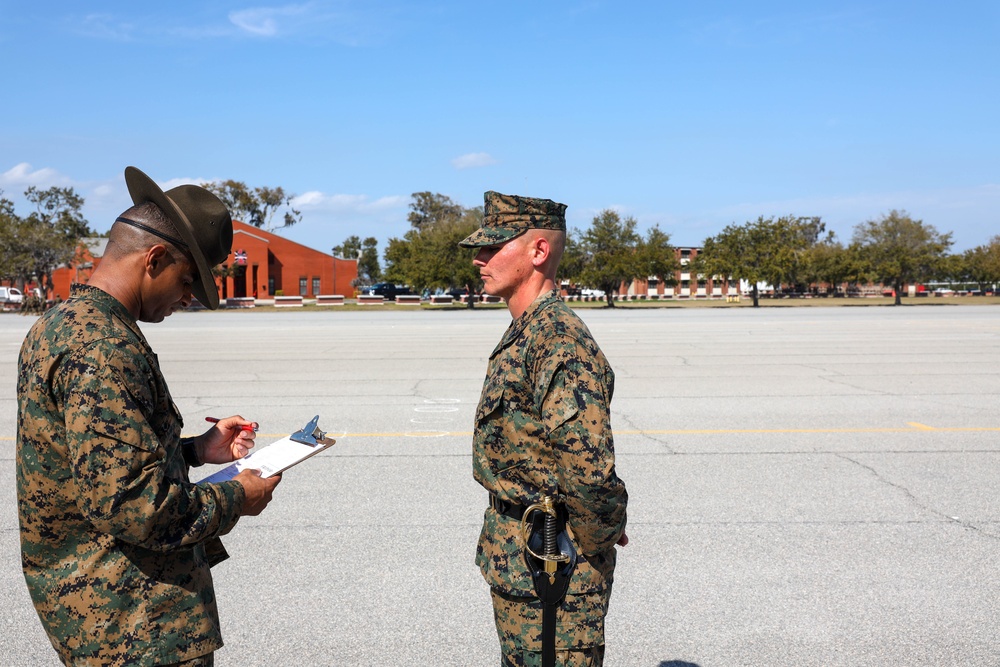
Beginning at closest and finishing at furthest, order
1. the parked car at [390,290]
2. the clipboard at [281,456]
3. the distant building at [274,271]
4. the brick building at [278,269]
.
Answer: the clipboard at [281,456] → the distant building at [274,271] → the brick building at [278,269] → the parked car at [390,290]

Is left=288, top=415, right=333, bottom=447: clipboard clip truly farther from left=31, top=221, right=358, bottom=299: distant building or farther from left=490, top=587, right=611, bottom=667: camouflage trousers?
left=31, top=221, right=358, bottom=299: distant building

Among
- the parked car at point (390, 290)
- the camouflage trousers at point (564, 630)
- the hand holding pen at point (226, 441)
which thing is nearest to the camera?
the camouflage trousers at point (564, 630)

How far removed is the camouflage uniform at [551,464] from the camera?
2.54 meters

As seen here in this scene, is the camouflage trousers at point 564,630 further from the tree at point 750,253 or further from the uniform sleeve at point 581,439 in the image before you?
the tree at point 750,253

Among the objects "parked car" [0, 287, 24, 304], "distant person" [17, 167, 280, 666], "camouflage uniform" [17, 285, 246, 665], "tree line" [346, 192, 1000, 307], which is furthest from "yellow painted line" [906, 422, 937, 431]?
"parked car" [0, 287, 24, 304]

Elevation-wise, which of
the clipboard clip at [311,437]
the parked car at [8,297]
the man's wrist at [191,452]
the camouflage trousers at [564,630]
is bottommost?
the camouflage trousers at [564,630]

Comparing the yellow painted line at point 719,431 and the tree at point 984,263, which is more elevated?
the tree at point 984,263

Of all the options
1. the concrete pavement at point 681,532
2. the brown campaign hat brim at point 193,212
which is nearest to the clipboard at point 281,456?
the brown campaign hat brim at point 193,212

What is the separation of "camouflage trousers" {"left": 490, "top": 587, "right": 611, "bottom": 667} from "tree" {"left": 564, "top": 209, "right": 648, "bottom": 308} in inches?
2107

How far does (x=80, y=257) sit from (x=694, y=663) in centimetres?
5259

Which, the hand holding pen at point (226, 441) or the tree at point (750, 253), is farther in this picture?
the tree at point (750, 253)

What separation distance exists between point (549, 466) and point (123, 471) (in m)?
1.21

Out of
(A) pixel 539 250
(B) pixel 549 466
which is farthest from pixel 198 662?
(A) pixel 539 250

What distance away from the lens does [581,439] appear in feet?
8.27
